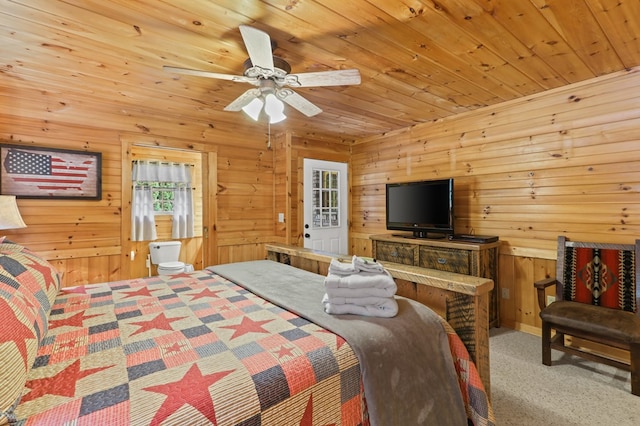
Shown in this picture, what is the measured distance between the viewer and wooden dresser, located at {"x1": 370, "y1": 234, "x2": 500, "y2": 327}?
9.77 feet

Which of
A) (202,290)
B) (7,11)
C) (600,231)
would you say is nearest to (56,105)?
(7,11)

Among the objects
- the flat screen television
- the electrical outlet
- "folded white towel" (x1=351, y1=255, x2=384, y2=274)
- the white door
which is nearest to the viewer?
"folded white towel" (x1=351, y1=255, x2=384, y2=274)

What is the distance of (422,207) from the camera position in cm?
361

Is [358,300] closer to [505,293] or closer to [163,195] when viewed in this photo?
[505,293]

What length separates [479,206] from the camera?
135 inches

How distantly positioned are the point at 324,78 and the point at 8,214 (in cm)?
263

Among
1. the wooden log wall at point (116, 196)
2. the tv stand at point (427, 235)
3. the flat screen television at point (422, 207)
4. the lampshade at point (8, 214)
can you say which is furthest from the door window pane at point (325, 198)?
the lampshade at point (8, 214)

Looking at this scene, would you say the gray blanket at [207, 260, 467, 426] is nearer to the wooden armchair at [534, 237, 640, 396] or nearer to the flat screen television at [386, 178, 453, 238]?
the wooden armchair at [534, 237, 640, 396]

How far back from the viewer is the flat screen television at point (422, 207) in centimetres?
338

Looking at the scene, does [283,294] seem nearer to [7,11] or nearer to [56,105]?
[7,11]

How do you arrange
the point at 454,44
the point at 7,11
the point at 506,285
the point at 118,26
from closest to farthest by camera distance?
the point at 7,11
the point at 118,26
the point at 454,44
the point at 506,285

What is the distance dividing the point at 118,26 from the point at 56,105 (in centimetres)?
179

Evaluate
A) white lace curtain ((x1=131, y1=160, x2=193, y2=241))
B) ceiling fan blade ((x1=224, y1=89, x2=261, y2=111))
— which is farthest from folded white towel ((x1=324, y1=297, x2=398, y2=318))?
white lace curtain ((x1=131, y1=160, x2=193, y2=241))

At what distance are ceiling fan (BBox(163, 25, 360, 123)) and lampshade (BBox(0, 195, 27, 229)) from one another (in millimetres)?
1807
